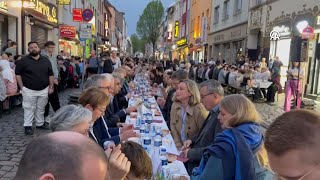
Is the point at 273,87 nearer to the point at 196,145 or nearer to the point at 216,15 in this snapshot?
the point at 196,145

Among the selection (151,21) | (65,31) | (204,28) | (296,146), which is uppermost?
(151,21)

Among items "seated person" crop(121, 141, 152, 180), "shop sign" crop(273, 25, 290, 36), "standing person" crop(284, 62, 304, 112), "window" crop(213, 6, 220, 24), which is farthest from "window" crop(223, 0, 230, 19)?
"seated person" crop(121, 141, 152, 180)

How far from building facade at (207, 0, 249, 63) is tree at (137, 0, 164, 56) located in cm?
3478

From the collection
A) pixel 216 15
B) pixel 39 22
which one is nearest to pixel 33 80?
pixel 39 22

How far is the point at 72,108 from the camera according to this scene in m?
2.99

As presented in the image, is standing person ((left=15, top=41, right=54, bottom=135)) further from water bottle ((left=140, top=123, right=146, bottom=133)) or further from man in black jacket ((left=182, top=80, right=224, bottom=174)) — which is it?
man in black jacket ((left=182, top=80, right=224, bottom=174))

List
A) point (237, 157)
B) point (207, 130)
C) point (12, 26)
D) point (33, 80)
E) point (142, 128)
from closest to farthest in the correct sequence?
1. point (237, 157)
2. point (207, 130)
3. point (142, 128)
4. point (33, 80)
5. point (12, 26)

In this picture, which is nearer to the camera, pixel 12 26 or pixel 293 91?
pixel 293 91

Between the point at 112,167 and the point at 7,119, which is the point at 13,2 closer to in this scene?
the point at 7,119

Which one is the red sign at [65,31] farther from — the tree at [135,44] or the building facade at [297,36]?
the tree at [135,44]

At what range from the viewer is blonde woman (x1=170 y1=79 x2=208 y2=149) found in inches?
183

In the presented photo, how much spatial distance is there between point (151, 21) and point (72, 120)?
218 ft

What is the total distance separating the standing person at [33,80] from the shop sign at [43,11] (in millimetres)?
8708

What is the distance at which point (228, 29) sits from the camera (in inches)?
1064
